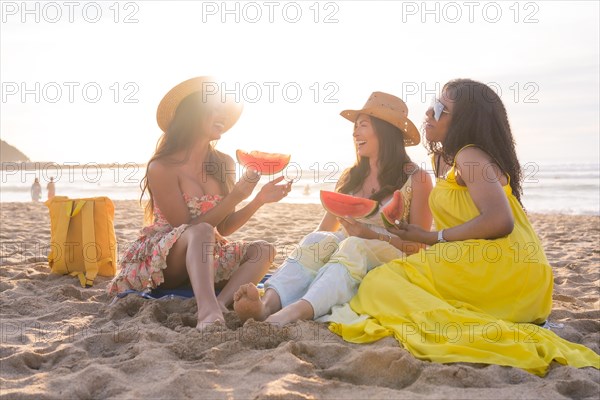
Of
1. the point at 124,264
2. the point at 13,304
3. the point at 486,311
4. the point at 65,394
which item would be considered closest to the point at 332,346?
the point at 486,311

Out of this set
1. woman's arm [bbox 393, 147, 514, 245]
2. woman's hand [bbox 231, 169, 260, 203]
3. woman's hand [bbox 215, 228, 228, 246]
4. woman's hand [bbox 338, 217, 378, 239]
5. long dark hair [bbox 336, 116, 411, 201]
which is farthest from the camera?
woman's hand [bbox 215, 228, 228, 246]

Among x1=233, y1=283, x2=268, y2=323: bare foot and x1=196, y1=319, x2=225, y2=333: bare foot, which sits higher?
x1=233, y1=283, x2=268, y2=323: bare foot

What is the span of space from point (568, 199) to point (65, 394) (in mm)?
18421

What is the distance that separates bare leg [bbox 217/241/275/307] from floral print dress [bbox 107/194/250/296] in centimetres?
9

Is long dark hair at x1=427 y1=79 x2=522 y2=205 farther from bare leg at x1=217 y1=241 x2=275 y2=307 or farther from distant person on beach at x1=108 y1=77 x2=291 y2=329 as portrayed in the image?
bare leg at x1=217 y1=241 x2=275 y2=307

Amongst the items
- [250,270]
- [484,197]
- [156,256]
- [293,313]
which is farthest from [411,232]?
[156,256]

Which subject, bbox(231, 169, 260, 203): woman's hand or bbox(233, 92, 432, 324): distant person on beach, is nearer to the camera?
bbox(233, 92, 432, 324): distant person on beach

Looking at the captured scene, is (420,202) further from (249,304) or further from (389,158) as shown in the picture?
(249,304)

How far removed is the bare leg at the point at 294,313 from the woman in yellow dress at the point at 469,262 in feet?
0.70

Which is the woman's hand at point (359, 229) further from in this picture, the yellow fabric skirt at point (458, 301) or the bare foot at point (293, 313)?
the bare foot at point (293, 313)

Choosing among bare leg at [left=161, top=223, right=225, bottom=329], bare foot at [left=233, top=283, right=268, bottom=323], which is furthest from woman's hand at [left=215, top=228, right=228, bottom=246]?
bare foot at [left=233, top=283, right=268, bottom=323]

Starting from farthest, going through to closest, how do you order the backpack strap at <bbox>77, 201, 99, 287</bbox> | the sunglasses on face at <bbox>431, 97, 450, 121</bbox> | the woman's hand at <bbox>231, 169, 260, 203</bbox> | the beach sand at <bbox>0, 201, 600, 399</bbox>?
the backpack strap at <bbox>77, 201, 99, 287</bbox> < the woman's hand at <bbox>231, 169, 260, 203</bbox> < the sunglasses on face at <bbox>431, 97, 450, 121</bbox> < the beach sand at <bbox>0, 201, 600, 399</bbox>

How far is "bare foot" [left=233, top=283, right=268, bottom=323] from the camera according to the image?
3.23m

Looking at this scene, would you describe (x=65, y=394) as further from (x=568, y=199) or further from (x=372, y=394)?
(x=568, y=199)
